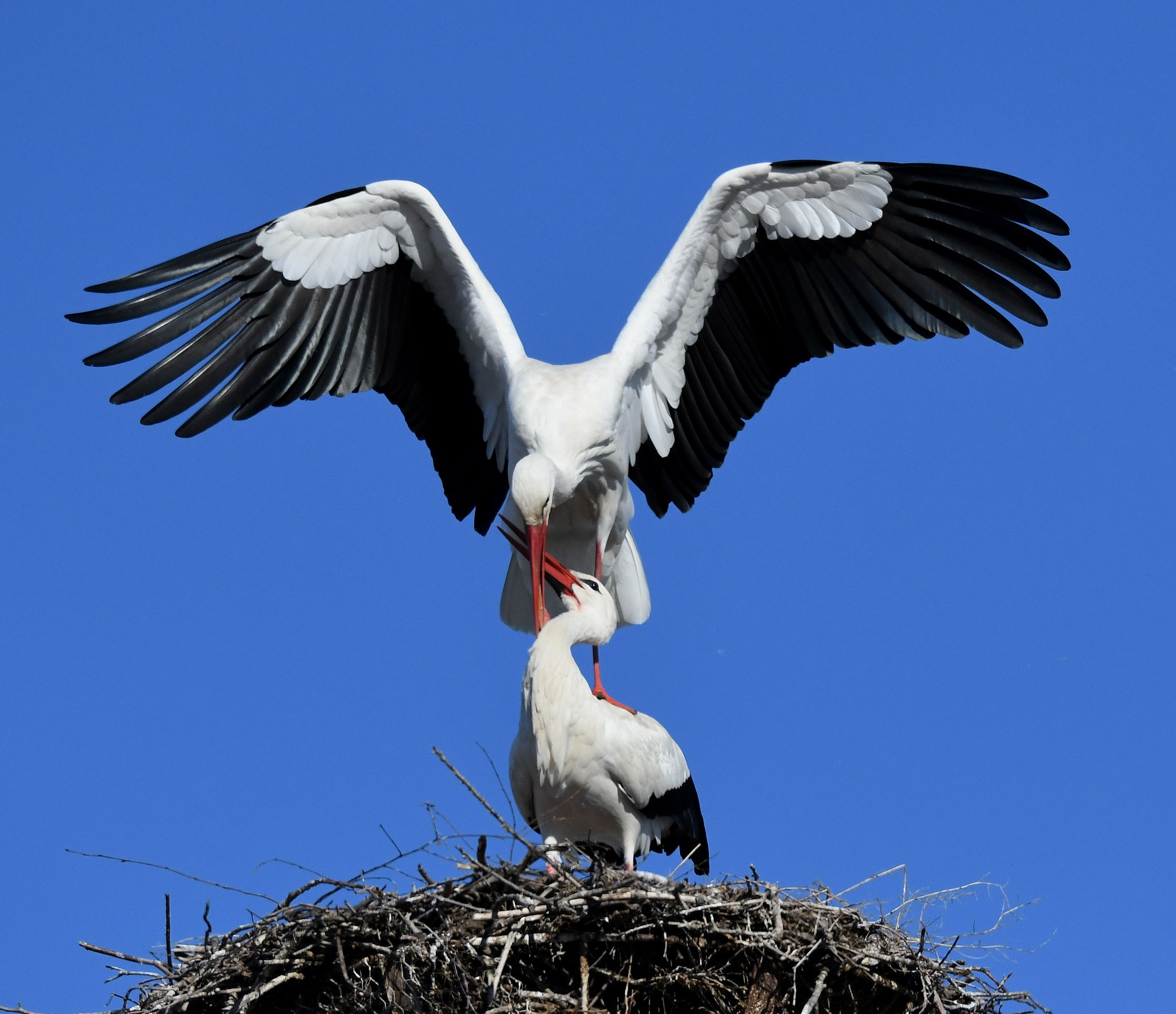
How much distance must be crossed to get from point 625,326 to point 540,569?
1215 millimetres

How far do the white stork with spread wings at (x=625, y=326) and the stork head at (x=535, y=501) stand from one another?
0.12 m

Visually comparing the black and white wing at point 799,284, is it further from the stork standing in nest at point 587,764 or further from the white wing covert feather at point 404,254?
the stork standing in nest at point 587,764

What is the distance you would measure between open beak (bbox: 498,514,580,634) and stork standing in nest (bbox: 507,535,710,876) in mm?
144

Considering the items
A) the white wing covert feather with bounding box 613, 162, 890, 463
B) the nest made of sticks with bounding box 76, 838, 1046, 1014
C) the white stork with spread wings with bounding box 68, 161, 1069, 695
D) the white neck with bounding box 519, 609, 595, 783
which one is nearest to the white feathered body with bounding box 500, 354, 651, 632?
the white stork with spread wings with bounding box 68, 161, 1069, 695

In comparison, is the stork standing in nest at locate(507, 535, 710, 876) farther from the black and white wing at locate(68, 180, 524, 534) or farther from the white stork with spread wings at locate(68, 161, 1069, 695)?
the black and white wing at locate(68, 180, 524, 534)

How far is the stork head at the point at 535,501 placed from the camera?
220 inches

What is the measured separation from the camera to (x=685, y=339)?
6586mm

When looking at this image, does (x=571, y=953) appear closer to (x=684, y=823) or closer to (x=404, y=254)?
(x=684, y=823)

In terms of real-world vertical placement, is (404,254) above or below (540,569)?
above

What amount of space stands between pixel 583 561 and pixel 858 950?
2420 millimetres

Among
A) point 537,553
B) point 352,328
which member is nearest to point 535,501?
point 537,553

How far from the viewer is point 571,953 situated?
4.18 m

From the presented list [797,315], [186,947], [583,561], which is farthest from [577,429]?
[186,947]

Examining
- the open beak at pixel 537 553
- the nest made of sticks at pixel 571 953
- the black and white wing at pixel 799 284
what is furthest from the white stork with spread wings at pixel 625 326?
the nest made of sticks at pixel 571 953
